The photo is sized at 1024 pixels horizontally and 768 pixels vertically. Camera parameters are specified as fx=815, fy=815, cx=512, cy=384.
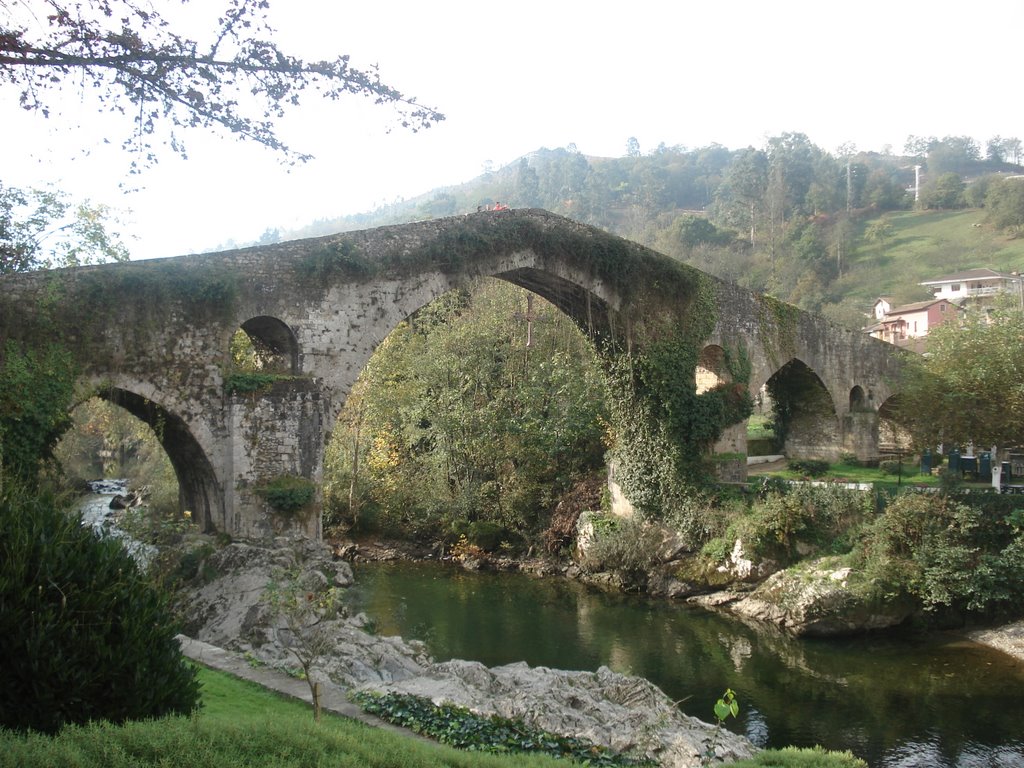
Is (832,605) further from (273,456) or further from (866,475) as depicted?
(273,456)

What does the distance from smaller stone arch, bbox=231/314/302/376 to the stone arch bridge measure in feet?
0.09

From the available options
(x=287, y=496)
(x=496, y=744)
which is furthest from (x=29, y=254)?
(x=496, y=744)

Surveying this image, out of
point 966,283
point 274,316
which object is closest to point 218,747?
point 274,316

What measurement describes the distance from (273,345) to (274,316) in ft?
2.60

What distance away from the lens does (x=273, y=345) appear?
13609mm

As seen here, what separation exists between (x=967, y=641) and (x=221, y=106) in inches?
567

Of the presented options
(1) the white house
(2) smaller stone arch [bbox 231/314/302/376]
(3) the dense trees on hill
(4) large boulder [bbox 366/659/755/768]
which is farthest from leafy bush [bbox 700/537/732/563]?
(1) the white house

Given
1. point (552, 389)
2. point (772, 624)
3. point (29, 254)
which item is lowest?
point (772, 624)

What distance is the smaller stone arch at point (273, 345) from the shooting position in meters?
13.2

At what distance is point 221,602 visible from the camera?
1077 centimetres

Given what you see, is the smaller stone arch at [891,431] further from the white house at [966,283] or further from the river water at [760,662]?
the white house at [966,283]

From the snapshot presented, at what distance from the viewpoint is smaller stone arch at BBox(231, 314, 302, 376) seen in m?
13.2

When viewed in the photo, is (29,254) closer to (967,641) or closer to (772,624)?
(772,624)

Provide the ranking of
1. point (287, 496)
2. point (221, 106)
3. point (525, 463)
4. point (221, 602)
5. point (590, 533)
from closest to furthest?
point (221, 106), point (221, 602), point (287, 496), point (590, 533), point (525, 463)
